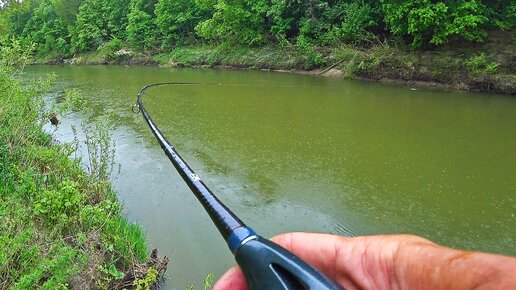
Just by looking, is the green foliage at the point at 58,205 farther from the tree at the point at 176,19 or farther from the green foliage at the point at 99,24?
the green foliage at the point at 99,24

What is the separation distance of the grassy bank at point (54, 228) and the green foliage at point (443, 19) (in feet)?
39.1

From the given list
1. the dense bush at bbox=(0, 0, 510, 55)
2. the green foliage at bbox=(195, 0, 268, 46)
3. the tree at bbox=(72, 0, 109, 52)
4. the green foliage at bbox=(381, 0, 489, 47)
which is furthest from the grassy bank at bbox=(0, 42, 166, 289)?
the tree at bbox=(72, 0, 109, 52)

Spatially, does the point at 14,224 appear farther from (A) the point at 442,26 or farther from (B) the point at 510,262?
(A) the point at 442,26

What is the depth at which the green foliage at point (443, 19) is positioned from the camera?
12.2m

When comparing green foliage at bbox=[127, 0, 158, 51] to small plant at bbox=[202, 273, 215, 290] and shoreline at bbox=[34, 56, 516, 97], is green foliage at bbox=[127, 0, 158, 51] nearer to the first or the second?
shoreline at bbox=[34, 56, 516, 97]

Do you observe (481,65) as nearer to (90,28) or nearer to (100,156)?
(100,156)

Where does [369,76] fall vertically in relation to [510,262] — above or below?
below

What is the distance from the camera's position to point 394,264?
82 centimetres

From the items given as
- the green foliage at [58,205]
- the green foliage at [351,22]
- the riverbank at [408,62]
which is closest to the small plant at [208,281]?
the green foliage at [58,205]

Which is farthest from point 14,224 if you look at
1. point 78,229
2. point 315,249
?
point 315,249

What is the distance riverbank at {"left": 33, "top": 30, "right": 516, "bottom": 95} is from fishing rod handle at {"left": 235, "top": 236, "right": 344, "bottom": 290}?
12.8m

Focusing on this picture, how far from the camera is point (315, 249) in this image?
0.90 m

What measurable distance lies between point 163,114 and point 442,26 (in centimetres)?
977

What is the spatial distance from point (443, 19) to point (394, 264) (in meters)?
13.9
